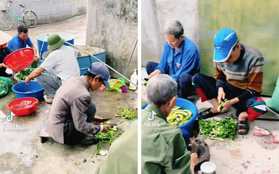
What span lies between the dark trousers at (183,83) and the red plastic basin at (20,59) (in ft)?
5.66

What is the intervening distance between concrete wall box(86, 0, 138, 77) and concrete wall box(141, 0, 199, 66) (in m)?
1.20

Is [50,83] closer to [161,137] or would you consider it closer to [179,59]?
[179,59]

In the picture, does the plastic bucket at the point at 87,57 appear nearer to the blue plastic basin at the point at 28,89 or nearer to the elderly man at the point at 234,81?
the blue plastic basin at the point at 28,89

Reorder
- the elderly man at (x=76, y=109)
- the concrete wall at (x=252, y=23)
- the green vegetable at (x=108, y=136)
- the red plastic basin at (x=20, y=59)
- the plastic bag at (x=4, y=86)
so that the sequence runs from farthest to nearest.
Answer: the plastic bag at (x=4, y=86), the red plastic basin at (x=20, y=59), the green vegetable at (x=108, y=136), the elderly man at (x=76, y=109), the concrete wall at (x=252, y=23)

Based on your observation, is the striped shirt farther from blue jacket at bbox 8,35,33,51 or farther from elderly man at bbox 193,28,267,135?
blue jacket at bbox 8,35,33,51

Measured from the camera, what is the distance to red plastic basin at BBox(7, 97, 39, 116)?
9.24 ft

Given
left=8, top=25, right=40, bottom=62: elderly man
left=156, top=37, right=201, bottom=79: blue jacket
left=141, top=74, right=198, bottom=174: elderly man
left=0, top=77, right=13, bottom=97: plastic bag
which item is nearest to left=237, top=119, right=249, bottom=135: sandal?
left=156, top=37, right=201, bottom=79: blue jacket

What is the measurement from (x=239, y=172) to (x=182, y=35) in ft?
3.19

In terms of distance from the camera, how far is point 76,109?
227cm

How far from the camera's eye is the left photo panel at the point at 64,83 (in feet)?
7.58

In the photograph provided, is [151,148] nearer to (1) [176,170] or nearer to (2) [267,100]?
(1) [176,170]

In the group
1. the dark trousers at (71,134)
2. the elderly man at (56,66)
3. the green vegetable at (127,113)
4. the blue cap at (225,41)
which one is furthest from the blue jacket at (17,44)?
the blue cap at (225,41)

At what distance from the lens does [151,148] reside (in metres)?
1.42

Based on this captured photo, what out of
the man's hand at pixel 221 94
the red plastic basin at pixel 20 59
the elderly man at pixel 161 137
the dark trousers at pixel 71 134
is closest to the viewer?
the elderly man at pixel 161 137
